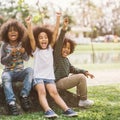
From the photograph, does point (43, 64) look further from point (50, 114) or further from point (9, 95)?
point (50, 114)

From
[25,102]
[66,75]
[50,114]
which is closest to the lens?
[50,114]

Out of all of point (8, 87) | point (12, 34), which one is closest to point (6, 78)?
point (8, 87)

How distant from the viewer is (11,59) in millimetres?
6117

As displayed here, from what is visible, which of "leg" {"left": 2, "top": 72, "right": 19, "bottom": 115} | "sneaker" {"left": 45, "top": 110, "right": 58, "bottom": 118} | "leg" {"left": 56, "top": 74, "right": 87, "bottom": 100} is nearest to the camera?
"sneaker" {"left": 45, "top": 110, "right": 58, "bottom": 118}

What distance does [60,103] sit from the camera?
231 inches

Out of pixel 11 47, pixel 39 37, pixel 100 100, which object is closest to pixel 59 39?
pixel 39 37

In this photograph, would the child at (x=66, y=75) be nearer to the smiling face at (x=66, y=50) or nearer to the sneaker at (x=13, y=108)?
the smiling face at (x=66, y=50)

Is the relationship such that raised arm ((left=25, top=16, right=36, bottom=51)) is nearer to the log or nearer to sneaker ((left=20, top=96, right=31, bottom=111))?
the log

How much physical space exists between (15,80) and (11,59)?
0.32 m

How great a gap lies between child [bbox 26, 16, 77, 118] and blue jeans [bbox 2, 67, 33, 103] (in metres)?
0.09

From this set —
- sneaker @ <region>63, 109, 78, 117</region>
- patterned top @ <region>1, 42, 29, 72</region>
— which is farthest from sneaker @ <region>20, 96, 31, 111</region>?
sneaker @ <region>63, 109, 78, 117</region>

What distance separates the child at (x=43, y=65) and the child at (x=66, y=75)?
0.65 feet

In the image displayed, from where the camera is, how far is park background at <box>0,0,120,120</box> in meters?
6.45

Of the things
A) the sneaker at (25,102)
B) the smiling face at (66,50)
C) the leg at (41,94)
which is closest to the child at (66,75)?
the smiling face at (66,50)
